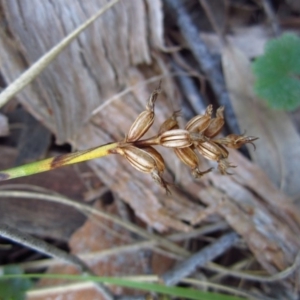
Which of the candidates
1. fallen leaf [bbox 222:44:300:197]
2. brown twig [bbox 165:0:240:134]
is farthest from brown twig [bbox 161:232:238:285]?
brown twig [bbox 165:0:240:134]

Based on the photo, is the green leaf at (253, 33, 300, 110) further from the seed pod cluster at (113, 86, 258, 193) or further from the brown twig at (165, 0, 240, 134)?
the seed pod cluster at (113, 86, 258, 193)

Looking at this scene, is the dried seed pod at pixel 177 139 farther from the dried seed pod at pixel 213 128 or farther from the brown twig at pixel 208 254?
the brown twig at pixel 208 254

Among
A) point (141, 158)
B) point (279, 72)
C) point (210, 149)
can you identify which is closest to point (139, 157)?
point (141, 158)

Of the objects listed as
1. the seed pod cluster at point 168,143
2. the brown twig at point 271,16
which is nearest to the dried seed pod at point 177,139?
the seed pod cluster at point 168,143

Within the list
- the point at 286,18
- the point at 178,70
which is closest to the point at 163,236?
the point at 178,70

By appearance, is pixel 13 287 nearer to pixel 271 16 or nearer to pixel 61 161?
pixel 61 161

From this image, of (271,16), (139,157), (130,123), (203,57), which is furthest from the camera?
(271,16)

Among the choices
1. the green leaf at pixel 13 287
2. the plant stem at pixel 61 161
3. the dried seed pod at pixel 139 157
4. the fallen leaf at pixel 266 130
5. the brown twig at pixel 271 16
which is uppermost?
the plant stem at pixel 61 161
